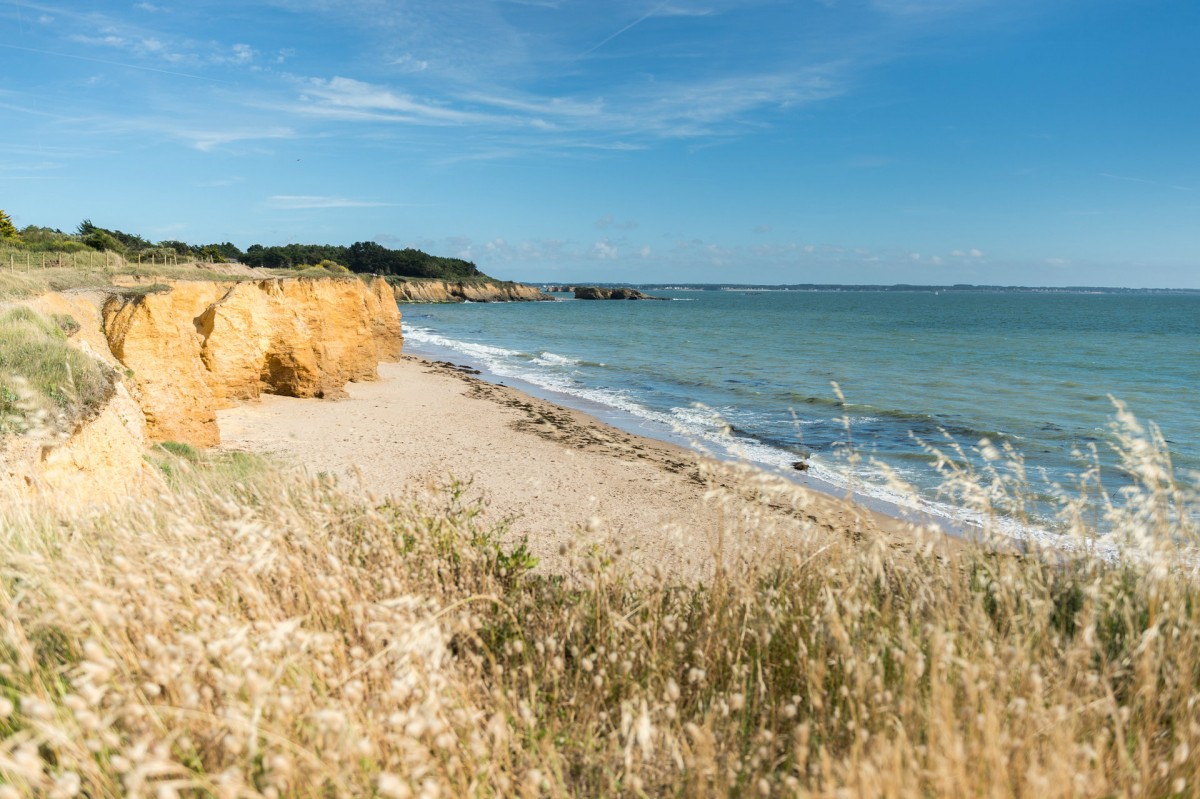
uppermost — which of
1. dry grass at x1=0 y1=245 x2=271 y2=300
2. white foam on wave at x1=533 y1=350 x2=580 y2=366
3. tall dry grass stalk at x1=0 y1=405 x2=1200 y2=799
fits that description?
dry grass at x1=0 y1=245 x2=271 y2=300

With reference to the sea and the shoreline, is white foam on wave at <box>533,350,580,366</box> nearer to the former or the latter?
the sea

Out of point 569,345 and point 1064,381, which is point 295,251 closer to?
point 569,345

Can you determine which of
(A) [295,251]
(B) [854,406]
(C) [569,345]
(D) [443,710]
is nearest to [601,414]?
(B) [854,406]

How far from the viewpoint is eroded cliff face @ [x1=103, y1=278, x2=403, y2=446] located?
12.7 metres

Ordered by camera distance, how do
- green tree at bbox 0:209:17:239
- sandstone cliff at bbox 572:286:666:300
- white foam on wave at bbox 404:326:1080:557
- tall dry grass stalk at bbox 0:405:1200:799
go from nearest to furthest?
1. tall dry grass stalk at bbox 0:405:1200:799
2. white foam on wave at bbox 404:326:1080:557
3. green tree at bbox 0:209:17:239
4. sandstone cliff at bbox 572:286:666:300

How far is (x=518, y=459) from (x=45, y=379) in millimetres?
8907

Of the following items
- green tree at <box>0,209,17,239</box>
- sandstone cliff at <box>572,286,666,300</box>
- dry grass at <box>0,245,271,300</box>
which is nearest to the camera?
dry grass at <box>0,245,271,300</box>

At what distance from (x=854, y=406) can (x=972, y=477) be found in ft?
64.7

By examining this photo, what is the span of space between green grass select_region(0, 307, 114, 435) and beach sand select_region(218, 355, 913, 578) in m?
2.38

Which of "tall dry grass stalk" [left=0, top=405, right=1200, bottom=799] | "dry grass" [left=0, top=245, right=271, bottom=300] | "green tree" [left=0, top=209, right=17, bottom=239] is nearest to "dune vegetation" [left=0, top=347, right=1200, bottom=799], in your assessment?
"tall dry grass stalk" [left=0, top=405, right=1200, bottom=799]

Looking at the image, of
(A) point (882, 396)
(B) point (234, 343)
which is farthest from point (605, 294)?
(B) point (234, 343)

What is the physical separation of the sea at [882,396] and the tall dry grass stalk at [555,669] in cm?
79

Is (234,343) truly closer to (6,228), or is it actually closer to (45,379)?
(45,379)

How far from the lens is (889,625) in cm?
353
